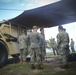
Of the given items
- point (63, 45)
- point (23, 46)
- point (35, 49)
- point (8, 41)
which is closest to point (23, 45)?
point (23, 46)

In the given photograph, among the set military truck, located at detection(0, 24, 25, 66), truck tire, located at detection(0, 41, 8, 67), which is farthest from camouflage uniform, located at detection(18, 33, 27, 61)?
truck tire, located at detection(0, 41, 8, 67)

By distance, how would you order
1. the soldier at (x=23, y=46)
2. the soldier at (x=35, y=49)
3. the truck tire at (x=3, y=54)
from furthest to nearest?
the soldier at (x=23, y=46)
the truck tire at (x=3, y=54)
the soldier at (x=35, y=49)

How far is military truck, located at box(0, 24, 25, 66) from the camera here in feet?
22.9

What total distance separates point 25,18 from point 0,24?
125cm

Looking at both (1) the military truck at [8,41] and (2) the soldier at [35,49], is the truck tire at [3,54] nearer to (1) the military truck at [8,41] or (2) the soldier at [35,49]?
(1) the military truck at [8,41]

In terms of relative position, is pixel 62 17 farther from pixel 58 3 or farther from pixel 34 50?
pixel 34 50

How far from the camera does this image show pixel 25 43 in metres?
8.06

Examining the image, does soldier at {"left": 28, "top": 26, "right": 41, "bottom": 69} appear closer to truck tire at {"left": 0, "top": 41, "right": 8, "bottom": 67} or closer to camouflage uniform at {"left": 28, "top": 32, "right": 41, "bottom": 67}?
camouflage uniform at {"left": 28, "top": 32, "right": 41, "bottom": 67}

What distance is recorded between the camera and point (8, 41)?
753 centimetres

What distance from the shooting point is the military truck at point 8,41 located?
699 centimetres

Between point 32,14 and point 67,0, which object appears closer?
point 67,0

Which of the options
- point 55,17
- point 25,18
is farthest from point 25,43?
point 55,17

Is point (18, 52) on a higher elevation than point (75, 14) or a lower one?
lower

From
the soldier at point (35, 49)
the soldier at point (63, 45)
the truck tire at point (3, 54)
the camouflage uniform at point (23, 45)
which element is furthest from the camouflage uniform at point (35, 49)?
the camouflage uniform at point (23, 45)
